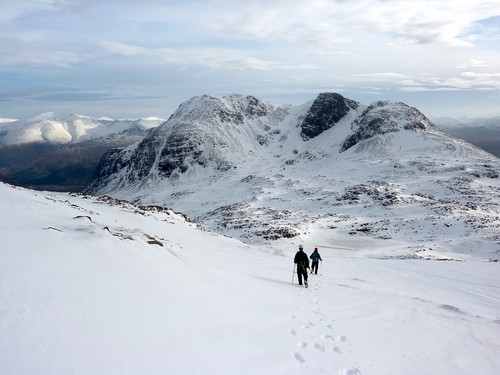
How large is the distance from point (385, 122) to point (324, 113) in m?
33.5

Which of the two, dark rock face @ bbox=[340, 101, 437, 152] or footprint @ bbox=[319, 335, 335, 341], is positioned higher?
dark rock face @ bbox=[340, 101, 437, 152]

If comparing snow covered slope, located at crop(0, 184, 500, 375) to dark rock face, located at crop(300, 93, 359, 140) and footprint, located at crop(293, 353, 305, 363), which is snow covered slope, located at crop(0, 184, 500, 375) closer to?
footprint, located at crop(293, 353, 305, 363)

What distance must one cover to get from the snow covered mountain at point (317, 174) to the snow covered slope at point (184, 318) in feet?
106

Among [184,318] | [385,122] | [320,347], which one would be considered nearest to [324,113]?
[385,122]

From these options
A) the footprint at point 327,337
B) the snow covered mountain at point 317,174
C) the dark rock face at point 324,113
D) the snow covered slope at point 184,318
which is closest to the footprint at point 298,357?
the snow covered slope at point 184,318

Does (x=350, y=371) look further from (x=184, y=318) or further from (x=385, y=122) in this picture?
(x=385, y=122)

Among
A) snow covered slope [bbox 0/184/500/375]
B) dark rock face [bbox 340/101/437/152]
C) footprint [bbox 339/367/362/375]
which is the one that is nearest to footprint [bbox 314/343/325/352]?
snow covered slope [bbox 0/184/500/375]

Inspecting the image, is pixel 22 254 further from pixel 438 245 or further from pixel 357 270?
pixel 438 245

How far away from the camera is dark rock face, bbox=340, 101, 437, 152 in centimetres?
14150

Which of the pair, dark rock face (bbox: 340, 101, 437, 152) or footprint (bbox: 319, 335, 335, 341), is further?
dark rock face (bbox: 340, 101, 437, 152)

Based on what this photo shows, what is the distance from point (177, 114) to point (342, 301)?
179 metres

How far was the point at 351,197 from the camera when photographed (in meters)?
79.9

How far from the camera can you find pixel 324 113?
170500mm

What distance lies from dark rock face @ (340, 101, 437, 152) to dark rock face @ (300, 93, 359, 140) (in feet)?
50.6
